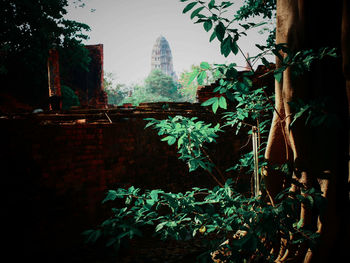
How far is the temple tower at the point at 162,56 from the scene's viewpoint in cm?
9169

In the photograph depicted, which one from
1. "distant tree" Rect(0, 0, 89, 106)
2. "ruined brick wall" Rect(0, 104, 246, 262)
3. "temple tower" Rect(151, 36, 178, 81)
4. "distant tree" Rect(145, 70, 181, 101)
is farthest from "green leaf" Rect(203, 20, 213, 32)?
"temple tower" Rect(151, 36, 178, 81)

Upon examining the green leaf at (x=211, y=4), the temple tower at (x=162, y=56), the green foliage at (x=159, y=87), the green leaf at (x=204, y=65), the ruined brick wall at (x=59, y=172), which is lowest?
the ruined brick wall at (x=59, y=172)

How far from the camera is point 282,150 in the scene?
210cm

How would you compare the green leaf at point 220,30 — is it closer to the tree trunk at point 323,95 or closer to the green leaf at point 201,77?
the green leaf at point 201,77

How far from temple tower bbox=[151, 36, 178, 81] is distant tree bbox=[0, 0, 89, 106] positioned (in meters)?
79.5

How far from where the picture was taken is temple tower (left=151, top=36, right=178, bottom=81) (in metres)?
91.7

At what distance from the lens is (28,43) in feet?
42.1

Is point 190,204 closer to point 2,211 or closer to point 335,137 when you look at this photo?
point 335,137

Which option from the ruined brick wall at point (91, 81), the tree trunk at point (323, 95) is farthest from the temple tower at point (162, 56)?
the tree trunk at point (323, 95)

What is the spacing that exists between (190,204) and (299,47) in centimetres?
151

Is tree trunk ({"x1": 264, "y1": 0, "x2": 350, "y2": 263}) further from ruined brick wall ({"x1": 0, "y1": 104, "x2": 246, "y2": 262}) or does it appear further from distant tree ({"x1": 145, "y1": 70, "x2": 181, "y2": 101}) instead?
distant tree ({"x1": 145, "y1": 70, "x2": 181, "y2": 101})

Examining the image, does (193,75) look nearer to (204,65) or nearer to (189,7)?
(204,65)

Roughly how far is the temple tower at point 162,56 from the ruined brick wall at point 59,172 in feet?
298

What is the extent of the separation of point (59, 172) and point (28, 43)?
13.0m
